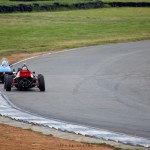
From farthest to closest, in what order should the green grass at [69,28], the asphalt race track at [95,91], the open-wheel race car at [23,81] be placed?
the green grass at [69,28]
the open-wheel race car at [23,81]
the asphalt race track at [95,91]

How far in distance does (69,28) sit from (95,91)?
28.2 metres

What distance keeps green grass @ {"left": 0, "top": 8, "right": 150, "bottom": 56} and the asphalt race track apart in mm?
5271

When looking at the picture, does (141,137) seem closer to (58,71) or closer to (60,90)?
(60,90)

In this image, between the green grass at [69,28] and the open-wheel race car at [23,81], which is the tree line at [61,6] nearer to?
the green grass at [69,28]

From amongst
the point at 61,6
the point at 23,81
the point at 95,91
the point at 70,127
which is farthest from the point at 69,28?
the point at 70,127

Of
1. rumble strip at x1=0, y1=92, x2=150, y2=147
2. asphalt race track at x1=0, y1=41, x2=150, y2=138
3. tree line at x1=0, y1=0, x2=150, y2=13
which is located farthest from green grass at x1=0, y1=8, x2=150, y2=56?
rumble strip at x1=0, y1=92, x2=150, y2=147

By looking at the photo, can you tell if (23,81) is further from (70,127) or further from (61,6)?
(61,6)

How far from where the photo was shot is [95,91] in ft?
72.2

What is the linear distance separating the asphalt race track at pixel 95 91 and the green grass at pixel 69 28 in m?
5.27

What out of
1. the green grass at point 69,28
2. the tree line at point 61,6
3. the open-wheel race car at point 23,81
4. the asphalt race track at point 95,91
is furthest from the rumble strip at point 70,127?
the tree line at point 61,6

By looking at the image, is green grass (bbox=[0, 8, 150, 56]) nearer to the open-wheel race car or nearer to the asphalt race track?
the asphalt race track

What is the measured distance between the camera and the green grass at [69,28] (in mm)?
41344

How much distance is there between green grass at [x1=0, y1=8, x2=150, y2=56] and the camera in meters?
41.3

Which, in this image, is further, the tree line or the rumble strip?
the tree line
